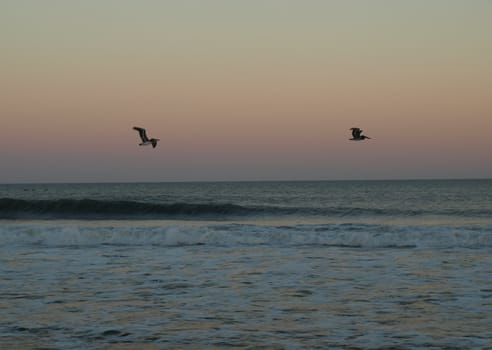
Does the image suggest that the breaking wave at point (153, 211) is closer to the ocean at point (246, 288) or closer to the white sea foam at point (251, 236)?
the white sea foam at point (251, 236)

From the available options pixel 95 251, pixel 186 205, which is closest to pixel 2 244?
pixel 95 251

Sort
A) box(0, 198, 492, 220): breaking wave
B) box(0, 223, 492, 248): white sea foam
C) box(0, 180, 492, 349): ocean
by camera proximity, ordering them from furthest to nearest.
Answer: box(0, 198, 492, 220): breaking wave
box(0, 223, 492, 248): white sea foam
box(0, 180, 492, 349): ocean

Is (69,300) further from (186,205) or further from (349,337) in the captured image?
(186,205)

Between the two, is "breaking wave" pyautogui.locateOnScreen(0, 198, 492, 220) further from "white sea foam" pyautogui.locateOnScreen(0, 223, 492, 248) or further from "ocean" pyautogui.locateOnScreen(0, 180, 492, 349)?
"ocean" pyautogui.locateOnScreen(0, 180, 492, 349)

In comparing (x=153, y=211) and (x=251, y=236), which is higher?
(x=251, y=236)

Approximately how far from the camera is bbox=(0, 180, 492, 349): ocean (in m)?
8.74

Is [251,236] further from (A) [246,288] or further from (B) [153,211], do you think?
(B) [153,211]

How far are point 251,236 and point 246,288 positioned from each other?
31.8 ft

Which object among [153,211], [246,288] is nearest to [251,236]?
[246,288]

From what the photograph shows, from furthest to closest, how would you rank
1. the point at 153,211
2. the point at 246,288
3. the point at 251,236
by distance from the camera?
the point at 153,211 → the point at 251,236 → the point at 246,288

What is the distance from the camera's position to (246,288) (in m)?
12.1

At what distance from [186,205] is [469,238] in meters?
23.5

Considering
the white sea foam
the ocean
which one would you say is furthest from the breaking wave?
the ocean

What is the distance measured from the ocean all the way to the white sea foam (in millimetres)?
66
